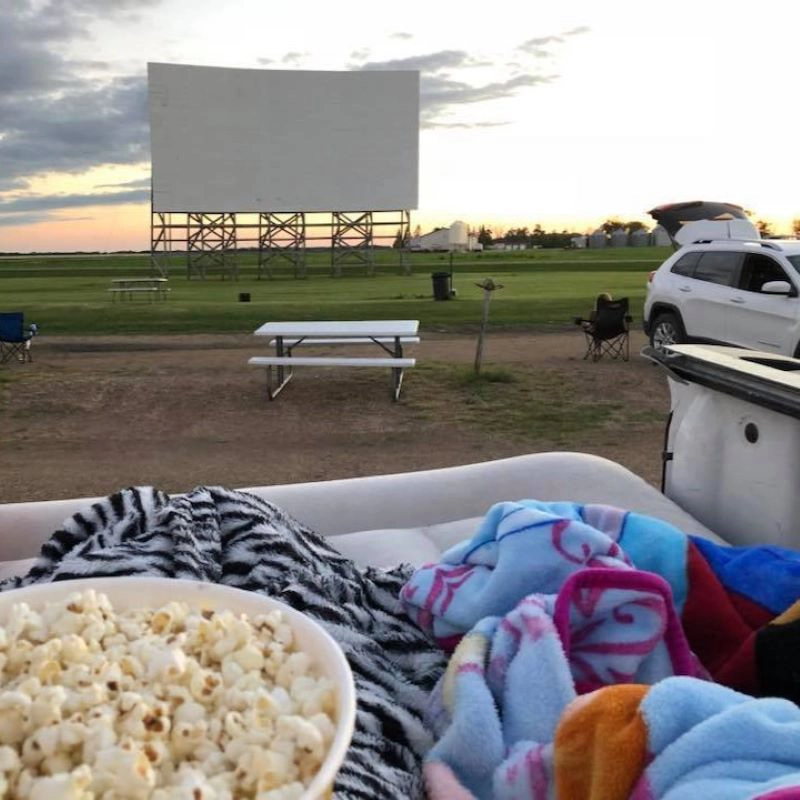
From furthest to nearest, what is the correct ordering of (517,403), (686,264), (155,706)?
(686,264) → (517,403) → (155,706)

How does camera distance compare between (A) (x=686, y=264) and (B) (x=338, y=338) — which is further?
(A) (x=686, y=264)

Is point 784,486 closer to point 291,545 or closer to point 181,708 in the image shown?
point 291,545

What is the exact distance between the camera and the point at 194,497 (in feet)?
8.77

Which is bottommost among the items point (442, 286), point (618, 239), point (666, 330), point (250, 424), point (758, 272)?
point (250, 424)

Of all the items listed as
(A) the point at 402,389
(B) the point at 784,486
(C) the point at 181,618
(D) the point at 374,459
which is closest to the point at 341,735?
(C) the point at 181,618

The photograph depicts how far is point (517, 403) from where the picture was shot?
10.1m

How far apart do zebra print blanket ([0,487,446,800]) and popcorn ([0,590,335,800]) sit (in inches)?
19.3

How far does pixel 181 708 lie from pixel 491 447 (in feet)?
23.4

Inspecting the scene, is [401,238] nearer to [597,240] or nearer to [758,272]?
[758,272]

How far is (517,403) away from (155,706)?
9.18 metres

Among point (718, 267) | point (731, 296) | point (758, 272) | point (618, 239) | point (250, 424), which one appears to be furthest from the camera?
point (618, 239)

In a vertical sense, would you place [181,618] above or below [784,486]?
above

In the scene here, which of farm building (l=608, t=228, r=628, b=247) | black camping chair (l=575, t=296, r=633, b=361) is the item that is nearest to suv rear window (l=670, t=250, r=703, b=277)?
black camping chair (l=575, t=296, r=633, b=361)

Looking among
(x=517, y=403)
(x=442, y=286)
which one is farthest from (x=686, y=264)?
(x=442, y=286)
